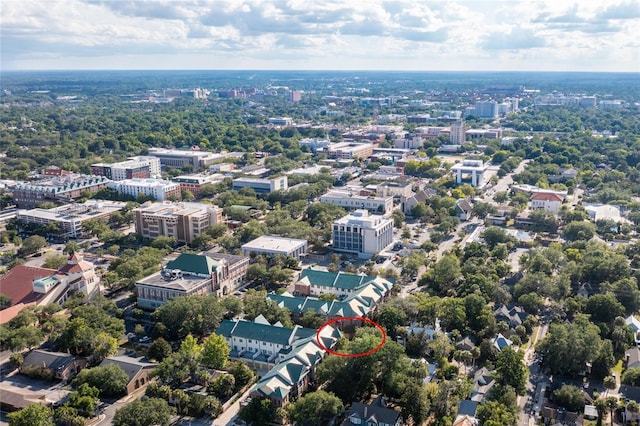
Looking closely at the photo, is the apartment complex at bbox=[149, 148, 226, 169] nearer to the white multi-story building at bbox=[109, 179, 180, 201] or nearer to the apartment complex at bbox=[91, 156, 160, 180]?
the apartment complex at bbox=[91, 156, 160, 180]

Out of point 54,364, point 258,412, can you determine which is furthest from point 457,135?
point 258,412

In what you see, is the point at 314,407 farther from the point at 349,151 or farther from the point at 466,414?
the point at 349,151

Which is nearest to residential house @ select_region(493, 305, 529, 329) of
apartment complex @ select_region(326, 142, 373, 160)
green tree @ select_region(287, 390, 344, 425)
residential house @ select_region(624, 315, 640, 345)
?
residential house @ select_region(624, 315, 640, 345)

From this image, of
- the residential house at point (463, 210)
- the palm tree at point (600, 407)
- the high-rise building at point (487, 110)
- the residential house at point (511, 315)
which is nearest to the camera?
the palm tree at point (600, 407)

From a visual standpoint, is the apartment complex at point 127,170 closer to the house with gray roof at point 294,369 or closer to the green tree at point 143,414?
the house with gray roof at point 294,369

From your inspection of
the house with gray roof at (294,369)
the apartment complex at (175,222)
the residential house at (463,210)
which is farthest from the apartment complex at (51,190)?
the house with gray roof at (294,369)

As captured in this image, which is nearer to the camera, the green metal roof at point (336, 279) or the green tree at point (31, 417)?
the green tree at point (31, 417)
